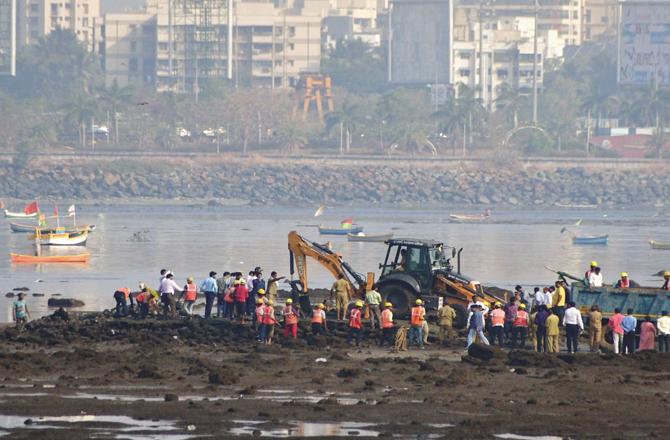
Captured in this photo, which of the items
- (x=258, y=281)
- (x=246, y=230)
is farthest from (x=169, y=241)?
(x=258, y=281)

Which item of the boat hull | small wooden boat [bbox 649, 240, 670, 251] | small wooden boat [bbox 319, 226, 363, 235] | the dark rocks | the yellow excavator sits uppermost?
the yellow excavator

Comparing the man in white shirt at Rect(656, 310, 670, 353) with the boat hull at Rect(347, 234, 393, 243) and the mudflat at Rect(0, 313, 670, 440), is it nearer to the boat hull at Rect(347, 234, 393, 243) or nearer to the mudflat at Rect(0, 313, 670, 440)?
the mudflat at Rect(0, 313, 670, 440)

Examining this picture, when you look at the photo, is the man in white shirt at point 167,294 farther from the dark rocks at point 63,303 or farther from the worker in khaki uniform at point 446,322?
the dark rocks at point 63,303

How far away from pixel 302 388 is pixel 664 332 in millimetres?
10075

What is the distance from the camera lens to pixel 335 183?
194 m

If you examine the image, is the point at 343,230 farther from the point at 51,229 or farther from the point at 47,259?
the point at 47,259

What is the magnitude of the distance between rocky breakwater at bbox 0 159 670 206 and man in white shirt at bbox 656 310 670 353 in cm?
14517

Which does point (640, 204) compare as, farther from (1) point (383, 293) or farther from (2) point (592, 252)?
(1) point (383, 293)

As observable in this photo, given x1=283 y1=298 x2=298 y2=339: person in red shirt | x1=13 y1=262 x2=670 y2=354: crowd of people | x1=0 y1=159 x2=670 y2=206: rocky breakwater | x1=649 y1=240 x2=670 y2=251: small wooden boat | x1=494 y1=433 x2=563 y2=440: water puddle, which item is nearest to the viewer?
x1=494 y1=433 x2=563 y2=440: water puddle

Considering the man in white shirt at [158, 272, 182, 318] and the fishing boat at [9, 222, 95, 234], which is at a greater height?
the man in white shirt at [158, 272, 182, 318]

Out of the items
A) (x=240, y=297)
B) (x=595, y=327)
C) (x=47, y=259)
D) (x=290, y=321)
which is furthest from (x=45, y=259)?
(x=595, y=327)

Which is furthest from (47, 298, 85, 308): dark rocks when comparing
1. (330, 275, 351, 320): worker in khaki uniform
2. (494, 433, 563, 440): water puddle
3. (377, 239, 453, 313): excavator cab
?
(494, 433, 563, 440): water puddle

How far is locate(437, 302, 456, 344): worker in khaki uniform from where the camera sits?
44.7 meters

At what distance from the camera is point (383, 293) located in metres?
48.0
